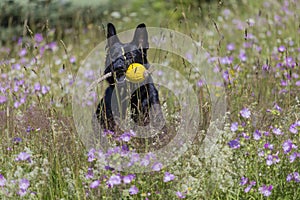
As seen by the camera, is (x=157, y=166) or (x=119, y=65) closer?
(x=157, y=166)

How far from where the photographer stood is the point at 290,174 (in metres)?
2.70

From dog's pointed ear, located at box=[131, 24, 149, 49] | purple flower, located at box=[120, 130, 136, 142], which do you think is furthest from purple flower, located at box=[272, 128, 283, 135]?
dog's pointed ear, located at box=[131, 24, 149, 49]

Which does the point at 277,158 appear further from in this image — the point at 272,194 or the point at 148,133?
the point at 148,133

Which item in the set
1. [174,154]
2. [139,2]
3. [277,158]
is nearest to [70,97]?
[174,154]

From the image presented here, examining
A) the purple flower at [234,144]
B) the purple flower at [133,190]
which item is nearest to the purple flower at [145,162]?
the purple flower at [133,190]

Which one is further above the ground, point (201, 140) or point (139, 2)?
point (139, 2)

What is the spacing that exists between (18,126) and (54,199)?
71 centimetres

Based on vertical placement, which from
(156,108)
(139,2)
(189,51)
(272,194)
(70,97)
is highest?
(139,2)

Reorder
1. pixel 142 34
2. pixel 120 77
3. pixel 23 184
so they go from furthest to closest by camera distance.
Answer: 1. pixel 142 34
2. pixel 120 77
3. pixel 23 184

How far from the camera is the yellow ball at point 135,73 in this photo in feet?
10.4

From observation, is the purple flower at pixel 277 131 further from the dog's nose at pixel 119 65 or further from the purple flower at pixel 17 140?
the purple flower at pixel 17 140

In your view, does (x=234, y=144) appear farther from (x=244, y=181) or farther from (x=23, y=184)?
(x=23, y=184)

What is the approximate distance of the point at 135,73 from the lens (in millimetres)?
3186

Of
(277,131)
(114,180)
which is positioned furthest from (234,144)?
(114,180)
